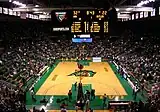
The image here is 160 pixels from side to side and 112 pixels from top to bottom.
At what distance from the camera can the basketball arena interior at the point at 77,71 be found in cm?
1747

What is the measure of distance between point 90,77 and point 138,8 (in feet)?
37.1

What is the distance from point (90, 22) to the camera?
17.4 m

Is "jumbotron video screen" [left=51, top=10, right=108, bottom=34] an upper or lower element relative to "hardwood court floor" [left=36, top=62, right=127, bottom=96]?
upper

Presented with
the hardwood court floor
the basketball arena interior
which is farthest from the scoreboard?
the hardwood court floor

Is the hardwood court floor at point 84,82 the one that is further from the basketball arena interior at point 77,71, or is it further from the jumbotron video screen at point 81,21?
the jumbotron video screen at point 81,21

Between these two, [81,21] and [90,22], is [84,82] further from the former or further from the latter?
[90,22]

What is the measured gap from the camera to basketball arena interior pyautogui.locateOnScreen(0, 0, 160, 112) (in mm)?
17469

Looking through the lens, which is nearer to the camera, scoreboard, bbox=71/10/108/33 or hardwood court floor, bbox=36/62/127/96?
scoreboard, bbox=71/10/108/33

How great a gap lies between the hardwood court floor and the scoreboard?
10475 mm

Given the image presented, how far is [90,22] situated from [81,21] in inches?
20.9

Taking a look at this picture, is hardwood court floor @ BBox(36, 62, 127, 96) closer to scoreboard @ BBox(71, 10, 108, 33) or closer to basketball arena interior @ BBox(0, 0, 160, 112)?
basketball arena interior @ BBox(0, 0, 160, 112)

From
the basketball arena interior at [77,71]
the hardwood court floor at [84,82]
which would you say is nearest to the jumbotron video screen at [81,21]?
the basketball arena interior at [77,71]

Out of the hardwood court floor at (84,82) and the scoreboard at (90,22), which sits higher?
the scoreboard at (90,22)

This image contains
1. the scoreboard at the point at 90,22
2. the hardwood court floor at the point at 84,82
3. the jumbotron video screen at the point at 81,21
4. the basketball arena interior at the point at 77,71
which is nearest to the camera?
the jumbotron video screen at the point at 81,21
